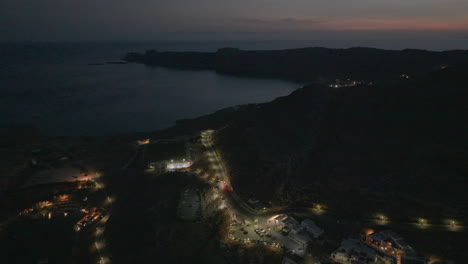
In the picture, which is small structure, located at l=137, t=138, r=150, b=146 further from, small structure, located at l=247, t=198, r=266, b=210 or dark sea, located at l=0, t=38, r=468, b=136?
small structure, located at l=247, t=198, r=266, b=210

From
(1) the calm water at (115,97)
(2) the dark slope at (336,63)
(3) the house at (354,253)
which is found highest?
(2) the dark slope at (336,63)

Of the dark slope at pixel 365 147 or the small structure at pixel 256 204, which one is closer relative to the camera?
the dark slope at pixel 365 147

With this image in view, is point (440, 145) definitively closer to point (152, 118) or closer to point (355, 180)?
point (355, 180)

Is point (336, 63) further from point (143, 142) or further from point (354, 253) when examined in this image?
point (354, 253)

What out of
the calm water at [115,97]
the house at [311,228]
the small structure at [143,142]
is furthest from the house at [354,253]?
the calm water at [115,97]

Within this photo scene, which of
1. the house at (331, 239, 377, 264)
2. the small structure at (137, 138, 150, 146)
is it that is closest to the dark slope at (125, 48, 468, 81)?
the house at (331, 239, 377, 264)

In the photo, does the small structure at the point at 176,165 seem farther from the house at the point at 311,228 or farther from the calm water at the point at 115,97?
the calm water at the point at 115,97

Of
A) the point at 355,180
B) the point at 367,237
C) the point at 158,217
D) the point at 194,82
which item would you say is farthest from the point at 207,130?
the point at 194,82

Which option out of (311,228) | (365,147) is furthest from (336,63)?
(311,228)
